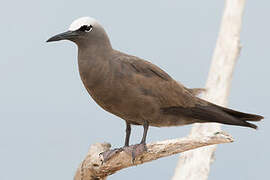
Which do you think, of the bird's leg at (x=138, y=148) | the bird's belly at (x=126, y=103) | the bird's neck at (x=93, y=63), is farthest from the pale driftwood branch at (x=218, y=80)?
the bird's neck at (x=93, y=63)

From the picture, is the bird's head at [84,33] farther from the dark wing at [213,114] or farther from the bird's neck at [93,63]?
the dark wing at [213,114]

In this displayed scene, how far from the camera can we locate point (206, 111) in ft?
16.5

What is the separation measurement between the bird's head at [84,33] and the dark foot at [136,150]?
1009 millimetres

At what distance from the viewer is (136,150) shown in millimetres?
4855

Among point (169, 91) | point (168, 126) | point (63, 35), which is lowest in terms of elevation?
point (168, 126)

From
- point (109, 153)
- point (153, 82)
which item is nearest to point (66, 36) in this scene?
point (153, 82)

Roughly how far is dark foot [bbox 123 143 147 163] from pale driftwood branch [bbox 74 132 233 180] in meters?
0.03

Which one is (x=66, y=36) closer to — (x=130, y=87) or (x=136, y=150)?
(x=130, y=87)

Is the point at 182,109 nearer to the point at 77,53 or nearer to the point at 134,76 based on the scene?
the point at 134,76

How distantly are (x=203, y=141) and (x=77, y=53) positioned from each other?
1.38 meters

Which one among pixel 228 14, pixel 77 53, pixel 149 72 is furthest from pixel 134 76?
pixel 228 14

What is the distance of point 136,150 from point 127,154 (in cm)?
10

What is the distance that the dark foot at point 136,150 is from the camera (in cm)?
484

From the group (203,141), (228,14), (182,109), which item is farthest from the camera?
(228,14)
